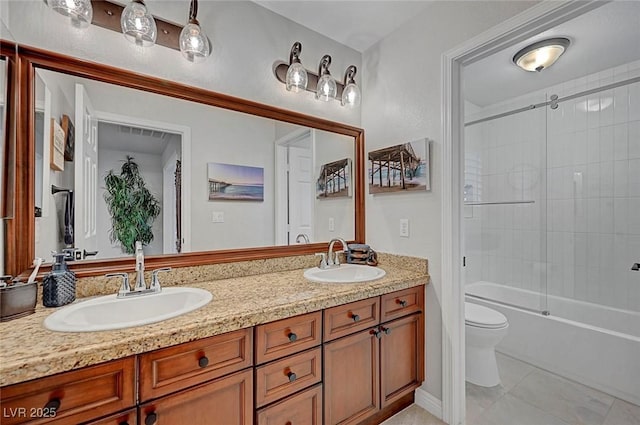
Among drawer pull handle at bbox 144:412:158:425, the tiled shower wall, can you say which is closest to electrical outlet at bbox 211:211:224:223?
drawer pull handle at bbox 144:412:158:425

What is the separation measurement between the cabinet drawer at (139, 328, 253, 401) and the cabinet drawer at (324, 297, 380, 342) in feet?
1.32

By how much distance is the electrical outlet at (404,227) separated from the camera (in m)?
1.98

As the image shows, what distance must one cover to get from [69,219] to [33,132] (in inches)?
14.9

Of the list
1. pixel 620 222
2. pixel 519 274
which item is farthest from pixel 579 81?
A: pixel 519 274

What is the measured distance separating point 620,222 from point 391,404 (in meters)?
2.47

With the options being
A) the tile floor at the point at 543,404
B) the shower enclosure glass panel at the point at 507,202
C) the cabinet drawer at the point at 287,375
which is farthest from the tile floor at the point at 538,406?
the shower enclosure glass panel at the point at 507,202

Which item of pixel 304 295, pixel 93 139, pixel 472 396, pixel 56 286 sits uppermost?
pixel 93 139

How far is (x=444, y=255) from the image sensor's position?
1745 mm

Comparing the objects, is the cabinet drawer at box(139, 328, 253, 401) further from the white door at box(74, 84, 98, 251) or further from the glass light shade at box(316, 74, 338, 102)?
the glass light shade at box(316, 74, 338, 102)

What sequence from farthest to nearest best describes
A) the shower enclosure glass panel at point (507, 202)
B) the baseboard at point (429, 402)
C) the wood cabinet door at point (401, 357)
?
the shower enclosure glass panel at point (507, 202), the baseboard at point (429, 402), the wood cabinet door at point (401, 357)

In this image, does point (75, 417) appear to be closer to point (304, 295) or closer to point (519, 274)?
point (304, 295)

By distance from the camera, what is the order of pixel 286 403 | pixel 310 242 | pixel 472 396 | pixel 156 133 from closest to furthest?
pixel 286 403, pixel 156 133, pixel 472 396, pixel 310 242

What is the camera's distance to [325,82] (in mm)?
1990

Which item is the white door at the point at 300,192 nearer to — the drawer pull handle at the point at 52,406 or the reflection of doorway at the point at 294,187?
the reflection of doorway at the point at 294,187
